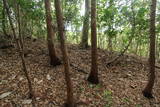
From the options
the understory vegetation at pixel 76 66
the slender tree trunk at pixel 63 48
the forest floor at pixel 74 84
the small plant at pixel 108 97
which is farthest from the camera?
the small plant at pixel 108 97

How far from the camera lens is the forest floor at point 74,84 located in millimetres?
4859

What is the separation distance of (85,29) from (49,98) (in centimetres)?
599

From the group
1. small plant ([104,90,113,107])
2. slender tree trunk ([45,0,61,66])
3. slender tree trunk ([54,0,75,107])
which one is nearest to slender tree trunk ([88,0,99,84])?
small plant ([104,90,113,107])

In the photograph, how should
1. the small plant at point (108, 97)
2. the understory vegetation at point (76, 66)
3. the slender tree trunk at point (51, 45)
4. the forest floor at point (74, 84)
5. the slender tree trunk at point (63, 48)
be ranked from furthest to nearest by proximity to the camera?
1. the slender tree trunk at point (51, 45)
2. the small plant at point (108, 97)
3. the forest floor at point (74, 84)
4. the understory vegetation at point (76, 66)
5. the slender tree trunk at point (63, 48)

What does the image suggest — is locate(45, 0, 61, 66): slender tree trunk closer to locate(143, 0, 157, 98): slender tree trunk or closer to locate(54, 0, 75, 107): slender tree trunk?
locate(54, 0, 75, 107): slender tree trunk

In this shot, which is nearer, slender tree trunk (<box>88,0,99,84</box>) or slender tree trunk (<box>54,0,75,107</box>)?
slender tree trunk (<box>54,0,75,107</box>)

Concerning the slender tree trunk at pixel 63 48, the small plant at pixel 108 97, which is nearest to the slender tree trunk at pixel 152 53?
the small plant at pixel 108 97

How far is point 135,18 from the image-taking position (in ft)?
24.3

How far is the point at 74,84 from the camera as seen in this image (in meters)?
5.65

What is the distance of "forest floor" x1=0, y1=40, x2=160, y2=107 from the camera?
4859 millimetres

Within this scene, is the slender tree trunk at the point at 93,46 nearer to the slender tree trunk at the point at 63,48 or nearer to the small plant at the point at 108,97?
the small plant at the point at 108,97

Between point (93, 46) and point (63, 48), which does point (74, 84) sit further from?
point (63, 48)

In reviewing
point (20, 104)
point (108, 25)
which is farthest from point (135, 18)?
point (20, 104)

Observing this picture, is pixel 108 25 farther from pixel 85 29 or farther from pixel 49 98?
pixel 49 98
